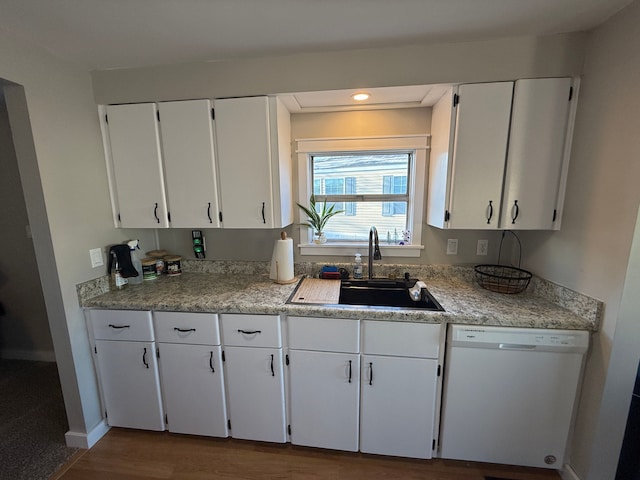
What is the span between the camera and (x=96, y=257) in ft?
5.36

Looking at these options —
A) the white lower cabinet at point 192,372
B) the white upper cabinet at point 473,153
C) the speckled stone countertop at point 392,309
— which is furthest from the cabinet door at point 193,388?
the white upper cabinet at point 473,153

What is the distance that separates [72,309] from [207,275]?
79 centimetres

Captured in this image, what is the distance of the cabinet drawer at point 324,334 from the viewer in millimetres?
1374

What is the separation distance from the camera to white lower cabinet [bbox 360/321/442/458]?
1.34m

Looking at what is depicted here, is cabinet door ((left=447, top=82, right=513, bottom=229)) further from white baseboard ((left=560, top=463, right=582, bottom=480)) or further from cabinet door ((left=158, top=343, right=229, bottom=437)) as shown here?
cabinet door ((left=158, top=343, right=229, bottom=437))

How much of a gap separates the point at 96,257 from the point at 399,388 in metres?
2.04

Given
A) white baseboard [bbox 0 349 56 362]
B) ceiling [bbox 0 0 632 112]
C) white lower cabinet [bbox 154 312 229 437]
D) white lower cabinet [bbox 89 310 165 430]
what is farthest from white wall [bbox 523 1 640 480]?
white baseboard [bbox 0 349 56 362]

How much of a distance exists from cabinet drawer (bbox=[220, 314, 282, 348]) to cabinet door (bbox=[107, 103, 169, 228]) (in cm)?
85

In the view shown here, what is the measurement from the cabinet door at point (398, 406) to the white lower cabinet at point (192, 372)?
34.5 inches

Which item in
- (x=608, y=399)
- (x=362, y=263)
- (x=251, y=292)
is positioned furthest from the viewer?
(x=362, y=263)

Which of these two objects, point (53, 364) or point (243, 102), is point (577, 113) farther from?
point (53, 364)

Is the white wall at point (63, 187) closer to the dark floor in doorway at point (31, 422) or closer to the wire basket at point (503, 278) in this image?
the dark floor in doorway at point (31, 422)

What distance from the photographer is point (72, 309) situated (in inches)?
58.8

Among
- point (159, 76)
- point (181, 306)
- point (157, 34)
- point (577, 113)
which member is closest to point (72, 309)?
point (181, 306)
